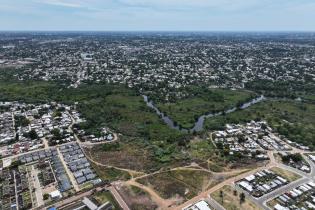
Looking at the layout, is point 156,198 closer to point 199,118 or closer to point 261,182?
point 261,182

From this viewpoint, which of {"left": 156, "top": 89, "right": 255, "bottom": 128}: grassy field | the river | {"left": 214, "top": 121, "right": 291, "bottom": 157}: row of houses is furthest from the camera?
{"left": 156, "top": 89, "right": 255, "bottom": 128}: grassy field

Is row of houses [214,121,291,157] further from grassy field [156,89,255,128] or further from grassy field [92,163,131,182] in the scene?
grassy field [92,163,131,182]

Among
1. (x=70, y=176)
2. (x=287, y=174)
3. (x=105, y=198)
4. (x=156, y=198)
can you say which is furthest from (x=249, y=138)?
(x=70, y=176)

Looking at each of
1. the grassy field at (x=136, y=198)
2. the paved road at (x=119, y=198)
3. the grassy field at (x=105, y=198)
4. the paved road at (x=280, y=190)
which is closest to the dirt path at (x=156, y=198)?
the grassy field at (x=136, y=198)

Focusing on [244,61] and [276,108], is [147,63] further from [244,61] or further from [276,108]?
[276,108]

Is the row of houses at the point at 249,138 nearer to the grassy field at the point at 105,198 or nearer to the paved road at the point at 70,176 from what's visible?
the grassy field at the point at 105,198

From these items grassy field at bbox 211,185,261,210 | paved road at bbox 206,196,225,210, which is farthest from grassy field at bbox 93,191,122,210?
grassy field at bbox 211,185,261,210

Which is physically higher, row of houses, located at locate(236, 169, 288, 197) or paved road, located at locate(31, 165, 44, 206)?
row of houses, located at locate(236, 169, 288, 197)
